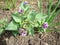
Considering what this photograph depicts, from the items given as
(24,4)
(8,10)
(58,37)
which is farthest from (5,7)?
(58,37)

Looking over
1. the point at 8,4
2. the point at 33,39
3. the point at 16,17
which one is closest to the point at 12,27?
the point at 16,17

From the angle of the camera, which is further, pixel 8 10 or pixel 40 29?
pixel 8 10

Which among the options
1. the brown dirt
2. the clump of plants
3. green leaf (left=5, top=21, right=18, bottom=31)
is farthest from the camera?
the clump of plants

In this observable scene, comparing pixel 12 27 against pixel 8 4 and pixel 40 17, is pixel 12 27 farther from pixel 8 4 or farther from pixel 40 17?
pixel 8 4

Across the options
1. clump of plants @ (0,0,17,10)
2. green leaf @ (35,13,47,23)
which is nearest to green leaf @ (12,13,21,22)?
green leaf @ (35,13,47,23)

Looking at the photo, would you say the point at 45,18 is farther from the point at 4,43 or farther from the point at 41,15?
the point at 4,43

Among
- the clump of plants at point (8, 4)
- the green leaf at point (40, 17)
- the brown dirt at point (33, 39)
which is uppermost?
the clump of plants at point (8, 4)

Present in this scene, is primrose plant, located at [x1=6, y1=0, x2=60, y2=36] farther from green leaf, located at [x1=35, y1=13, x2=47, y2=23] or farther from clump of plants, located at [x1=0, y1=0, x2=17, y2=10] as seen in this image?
clump of plants, located at [x1=0, y1=0, x2=17, y2=10]

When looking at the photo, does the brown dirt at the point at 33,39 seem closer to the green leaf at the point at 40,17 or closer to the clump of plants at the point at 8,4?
the green leaf at the point at 40,17

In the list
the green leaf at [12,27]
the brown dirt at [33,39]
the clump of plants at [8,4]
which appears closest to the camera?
the green leaf at [12,27]

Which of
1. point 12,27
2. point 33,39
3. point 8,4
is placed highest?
point 8,4

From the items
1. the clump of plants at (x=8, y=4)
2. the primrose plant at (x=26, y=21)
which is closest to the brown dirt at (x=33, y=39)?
the primrose plant at (x=26, y=21)
